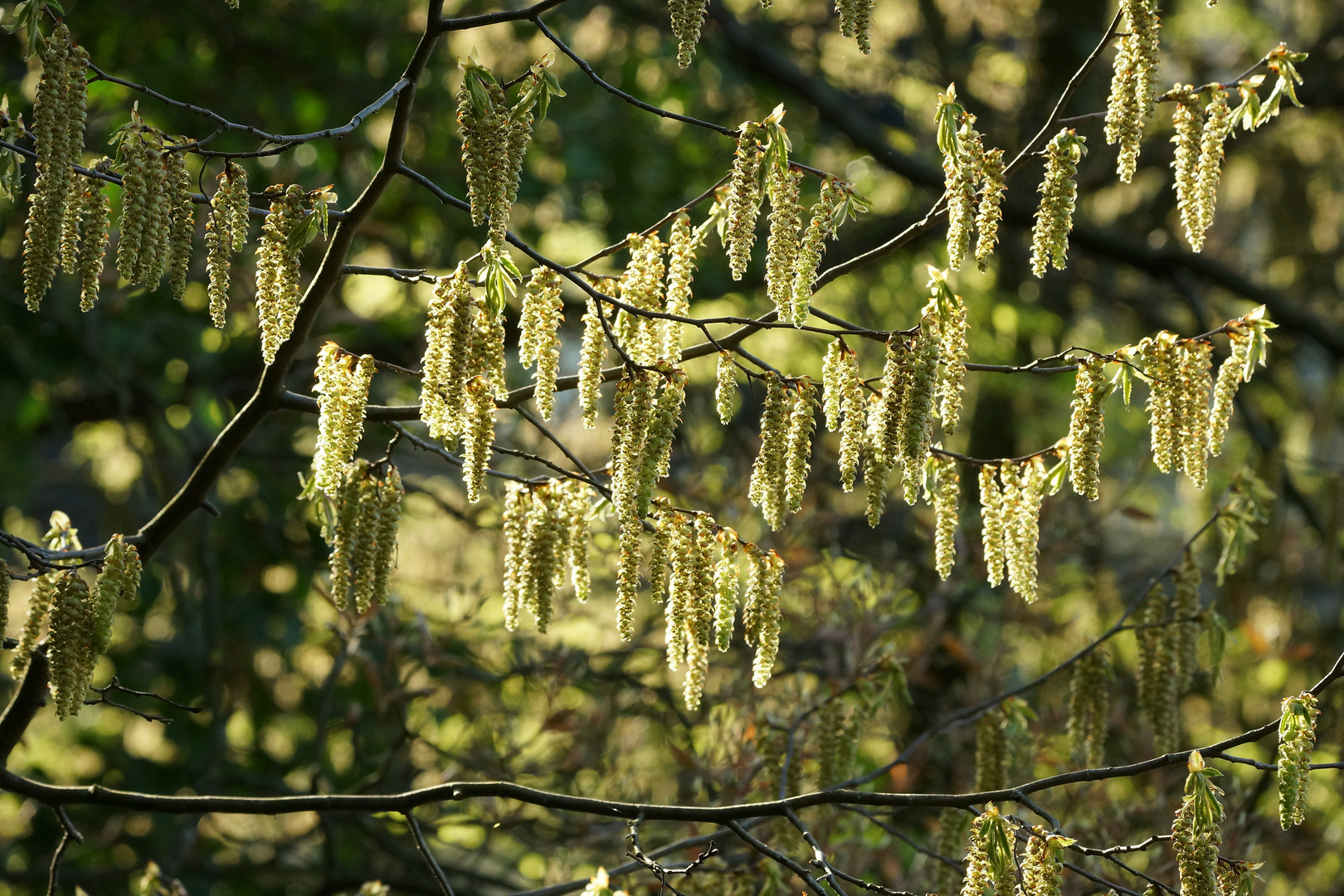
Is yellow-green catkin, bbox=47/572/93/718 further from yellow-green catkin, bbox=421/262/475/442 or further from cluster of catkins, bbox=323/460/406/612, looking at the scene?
yellow-green catkin, bbox=421/262/475/442

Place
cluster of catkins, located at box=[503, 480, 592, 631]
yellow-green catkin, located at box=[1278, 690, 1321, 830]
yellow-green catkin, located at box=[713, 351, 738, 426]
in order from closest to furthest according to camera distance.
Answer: yellow-green catkin, located at box=[1278, 690, 1321, 830] → yellow-green catkin, located at box=[713, 351, 738, 426] → cluster of catkins, located at box=[503, 480, 592, 631]

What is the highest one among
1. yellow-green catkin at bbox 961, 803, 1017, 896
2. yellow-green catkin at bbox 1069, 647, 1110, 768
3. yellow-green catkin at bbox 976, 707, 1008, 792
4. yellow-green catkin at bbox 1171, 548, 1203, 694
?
yellow-green catkin at bbox 1171, 548, 1203, 694

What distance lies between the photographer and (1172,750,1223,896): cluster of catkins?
2.33 metres

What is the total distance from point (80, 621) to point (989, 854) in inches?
77.6

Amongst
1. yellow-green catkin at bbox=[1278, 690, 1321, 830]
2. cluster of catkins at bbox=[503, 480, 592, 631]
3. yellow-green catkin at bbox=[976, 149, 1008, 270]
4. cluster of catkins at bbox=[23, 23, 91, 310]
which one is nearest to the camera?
cluster of catkins at bbox=[23, 23, 91, 310]

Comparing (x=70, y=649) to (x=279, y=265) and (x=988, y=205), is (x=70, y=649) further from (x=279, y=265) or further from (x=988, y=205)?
(x=988, y=205)

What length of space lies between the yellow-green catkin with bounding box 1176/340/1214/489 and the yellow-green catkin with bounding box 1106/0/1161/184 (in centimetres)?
41

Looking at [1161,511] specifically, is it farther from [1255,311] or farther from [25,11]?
[25,11]

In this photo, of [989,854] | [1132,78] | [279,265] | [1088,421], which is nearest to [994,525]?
[1088,421]

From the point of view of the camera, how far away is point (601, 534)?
6.39 meters

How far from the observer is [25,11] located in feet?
7.50

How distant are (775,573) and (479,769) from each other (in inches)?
123

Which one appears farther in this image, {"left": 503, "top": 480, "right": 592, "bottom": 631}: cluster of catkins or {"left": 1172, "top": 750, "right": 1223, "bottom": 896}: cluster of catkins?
{"left": 503, "top": 480, "right": 592, "bottom": 631}: cluster of catkins

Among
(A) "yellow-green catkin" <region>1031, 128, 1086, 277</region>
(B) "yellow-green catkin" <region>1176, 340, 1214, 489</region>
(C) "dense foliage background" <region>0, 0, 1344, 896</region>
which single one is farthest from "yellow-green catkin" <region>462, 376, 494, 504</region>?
(C) "dense foliage background" <region>0, 0, 1344, 896</region>
